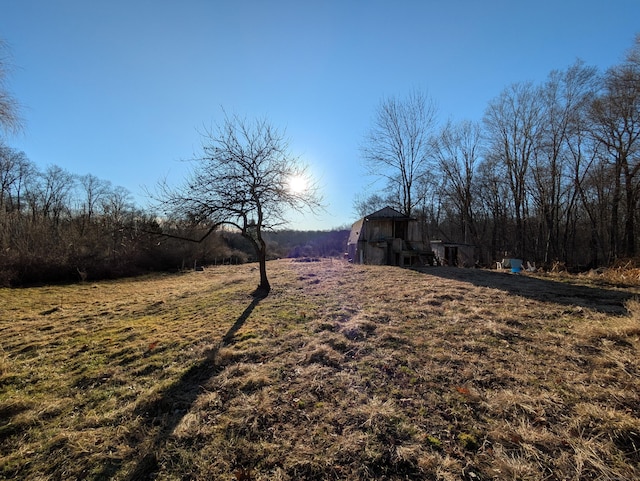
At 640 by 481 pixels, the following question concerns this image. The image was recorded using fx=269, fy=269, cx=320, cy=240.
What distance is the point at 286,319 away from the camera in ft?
19.8

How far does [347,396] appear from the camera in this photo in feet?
10.1

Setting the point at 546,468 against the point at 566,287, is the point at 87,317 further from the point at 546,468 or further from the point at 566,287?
the point at 566,287

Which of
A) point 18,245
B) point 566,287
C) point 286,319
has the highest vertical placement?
point 18,245

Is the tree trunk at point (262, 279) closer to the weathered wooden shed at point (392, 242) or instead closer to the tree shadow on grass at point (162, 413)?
the tree shadow on grass at point (162, 413)

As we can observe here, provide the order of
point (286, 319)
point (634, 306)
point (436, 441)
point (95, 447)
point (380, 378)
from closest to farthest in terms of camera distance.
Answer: point (436, 441) → point (95, 447) → point (380, 378) → point (634, 306) → point (286, 319)

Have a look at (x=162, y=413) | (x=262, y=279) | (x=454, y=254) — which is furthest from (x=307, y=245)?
(x=162, y=413)

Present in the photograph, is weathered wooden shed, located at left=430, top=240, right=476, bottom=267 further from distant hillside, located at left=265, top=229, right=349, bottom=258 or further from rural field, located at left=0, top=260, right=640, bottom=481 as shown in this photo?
distant hillside, located at left=265, top=229, right=349, bottom=258

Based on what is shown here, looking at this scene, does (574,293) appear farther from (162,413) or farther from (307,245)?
(307,245)

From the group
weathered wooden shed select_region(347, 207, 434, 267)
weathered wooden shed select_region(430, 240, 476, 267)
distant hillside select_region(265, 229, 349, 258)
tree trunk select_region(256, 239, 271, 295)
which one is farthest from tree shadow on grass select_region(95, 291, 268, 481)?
distant hillside select_region(265, 229, 349, 258)

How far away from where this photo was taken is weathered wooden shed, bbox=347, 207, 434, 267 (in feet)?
54.7

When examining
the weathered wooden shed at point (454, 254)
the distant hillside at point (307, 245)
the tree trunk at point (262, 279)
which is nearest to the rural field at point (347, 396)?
→ the tree trunk at point (262, 279)

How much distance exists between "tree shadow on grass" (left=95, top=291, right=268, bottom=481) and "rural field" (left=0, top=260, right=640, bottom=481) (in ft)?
0.06

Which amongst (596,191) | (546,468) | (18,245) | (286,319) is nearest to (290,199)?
(286,319)

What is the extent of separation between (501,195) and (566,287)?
22.9 m
